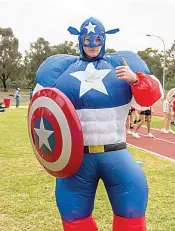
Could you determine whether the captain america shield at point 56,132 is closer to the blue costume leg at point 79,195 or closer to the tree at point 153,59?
the blue costume leg at point 79,195

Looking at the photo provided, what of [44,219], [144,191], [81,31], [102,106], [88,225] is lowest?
[44,219]

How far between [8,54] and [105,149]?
52.0 meters

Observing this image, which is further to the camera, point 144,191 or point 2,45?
point 2,45

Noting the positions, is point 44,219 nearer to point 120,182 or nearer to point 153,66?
point 120,182

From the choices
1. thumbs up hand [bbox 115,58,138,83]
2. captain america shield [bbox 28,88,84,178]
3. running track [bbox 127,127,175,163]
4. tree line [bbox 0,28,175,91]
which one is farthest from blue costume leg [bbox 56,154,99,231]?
tree line [bbox 0,28,175,91]

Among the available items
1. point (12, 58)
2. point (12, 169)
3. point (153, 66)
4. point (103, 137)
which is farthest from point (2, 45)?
point (103, 137)

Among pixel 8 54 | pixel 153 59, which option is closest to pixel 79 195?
pixel 8 54

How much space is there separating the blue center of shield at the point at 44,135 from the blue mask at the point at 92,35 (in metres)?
0.64

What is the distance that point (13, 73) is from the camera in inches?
2133

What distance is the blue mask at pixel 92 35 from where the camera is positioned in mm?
2820

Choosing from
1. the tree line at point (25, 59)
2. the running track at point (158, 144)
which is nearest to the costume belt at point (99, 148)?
the running track at point (158, 144)

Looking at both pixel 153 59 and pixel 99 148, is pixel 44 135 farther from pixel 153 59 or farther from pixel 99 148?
pixel 153 59

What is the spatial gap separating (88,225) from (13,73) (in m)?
53.0

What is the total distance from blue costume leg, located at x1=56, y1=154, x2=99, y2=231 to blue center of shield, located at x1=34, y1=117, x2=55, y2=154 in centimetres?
28
